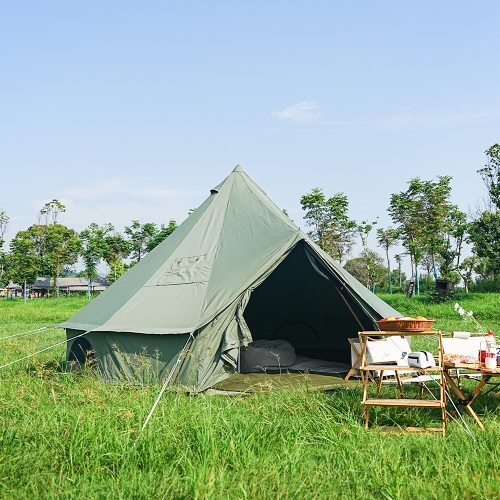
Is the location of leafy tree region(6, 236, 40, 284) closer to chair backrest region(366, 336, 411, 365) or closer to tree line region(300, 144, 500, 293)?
tree line region(300, 144, 500, 293)

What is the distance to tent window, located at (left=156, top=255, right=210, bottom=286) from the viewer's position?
6.05m

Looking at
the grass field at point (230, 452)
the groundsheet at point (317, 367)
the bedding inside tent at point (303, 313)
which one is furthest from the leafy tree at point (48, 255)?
the grass field at point (230, 452)

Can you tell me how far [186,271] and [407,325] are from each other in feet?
8.61

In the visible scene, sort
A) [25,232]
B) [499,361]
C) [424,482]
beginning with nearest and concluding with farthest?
[424,482] → [499,361] → [25,232]

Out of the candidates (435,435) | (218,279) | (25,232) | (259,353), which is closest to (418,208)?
(259,353)

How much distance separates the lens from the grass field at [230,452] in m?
2.82

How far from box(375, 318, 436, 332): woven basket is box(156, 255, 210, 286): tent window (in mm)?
2134

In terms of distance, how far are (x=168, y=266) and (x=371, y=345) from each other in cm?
235

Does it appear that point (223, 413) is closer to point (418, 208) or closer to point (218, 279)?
point (218, 279)

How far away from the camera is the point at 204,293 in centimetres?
575

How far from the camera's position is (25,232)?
1708 inches

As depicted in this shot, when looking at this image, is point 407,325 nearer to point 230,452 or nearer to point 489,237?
point 230,452

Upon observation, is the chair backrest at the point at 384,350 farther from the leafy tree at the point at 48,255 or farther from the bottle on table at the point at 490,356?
the leafy tree at the point at 48,255

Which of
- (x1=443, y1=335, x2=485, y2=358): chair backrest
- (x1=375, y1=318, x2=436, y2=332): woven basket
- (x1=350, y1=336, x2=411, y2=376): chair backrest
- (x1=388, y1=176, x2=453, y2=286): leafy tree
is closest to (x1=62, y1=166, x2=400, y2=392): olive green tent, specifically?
(x1=350, y1=336, x2=411, y2=376): chair backrest
